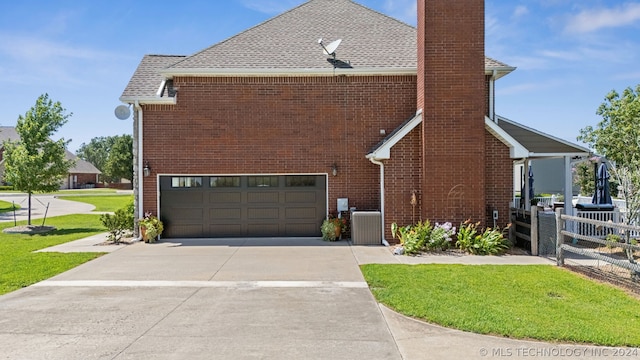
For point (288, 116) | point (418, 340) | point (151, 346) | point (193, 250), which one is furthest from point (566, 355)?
point (288, 116)

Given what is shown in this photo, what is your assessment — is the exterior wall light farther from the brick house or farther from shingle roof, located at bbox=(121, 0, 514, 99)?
shingle roof, located at bbox=(121, 0, 514, 99)

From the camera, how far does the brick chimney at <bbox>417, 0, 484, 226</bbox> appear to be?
12031 millimetres

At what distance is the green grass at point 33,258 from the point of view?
8805 mm

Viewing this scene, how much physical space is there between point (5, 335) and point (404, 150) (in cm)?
975

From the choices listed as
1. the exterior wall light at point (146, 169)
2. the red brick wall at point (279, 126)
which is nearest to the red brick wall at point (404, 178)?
the red brick wall at point (279, 126)

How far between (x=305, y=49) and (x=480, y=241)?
26.3 ft

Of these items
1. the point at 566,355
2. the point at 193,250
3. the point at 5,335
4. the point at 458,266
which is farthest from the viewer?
the point at 193,250

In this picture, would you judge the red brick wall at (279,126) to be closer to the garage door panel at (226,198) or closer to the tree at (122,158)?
the garage door panel at (226,198)

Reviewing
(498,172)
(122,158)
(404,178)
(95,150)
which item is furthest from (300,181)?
(95,150)

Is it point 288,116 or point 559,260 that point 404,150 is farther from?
point 559,260

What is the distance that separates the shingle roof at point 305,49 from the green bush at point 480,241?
4852 millimetres

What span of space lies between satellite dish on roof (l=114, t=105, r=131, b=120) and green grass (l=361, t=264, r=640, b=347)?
28.6ft

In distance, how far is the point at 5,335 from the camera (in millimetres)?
5555

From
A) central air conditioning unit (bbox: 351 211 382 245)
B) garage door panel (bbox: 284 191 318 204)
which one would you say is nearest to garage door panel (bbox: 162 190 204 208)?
garage door panel (bbox: 284 191 318 204)
